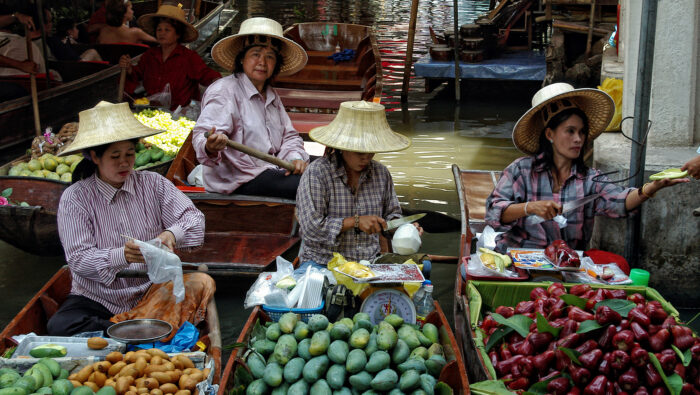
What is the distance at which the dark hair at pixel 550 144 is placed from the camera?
3.49 m

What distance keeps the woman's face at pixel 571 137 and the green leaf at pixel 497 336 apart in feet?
3.57

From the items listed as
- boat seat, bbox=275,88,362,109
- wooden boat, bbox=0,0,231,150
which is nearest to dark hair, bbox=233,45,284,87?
boat seat, bbox=275,88,362,109

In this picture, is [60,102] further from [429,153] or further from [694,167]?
[694,167]

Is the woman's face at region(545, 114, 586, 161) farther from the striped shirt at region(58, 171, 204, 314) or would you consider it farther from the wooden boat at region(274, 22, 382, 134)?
the wooden boat at region(274, 22, 382, 134)

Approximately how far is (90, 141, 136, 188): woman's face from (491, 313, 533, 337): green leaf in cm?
173

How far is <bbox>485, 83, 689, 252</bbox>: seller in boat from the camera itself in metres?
3.50

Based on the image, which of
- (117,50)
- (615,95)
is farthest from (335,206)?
(117,50)

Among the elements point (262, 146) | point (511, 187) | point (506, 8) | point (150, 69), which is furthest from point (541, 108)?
point (506, 8)

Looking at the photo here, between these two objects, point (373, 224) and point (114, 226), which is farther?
point (373, 224)

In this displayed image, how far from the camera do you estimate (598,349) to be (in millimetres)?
2537

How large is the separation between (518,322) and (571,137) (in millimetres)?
1137

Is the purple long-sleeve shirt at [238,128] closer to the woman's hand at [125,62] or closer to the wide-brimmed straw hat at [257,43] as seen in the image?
the wide-brimmed straw hat at [257,43]

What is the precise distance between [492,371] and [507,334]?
0.25m

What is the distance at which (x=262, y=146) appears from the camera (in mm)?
4676
